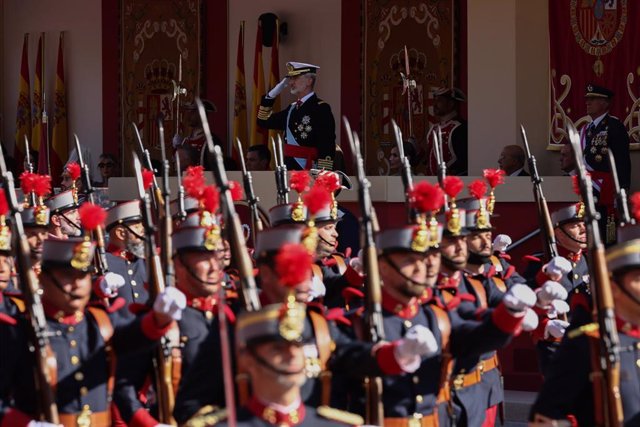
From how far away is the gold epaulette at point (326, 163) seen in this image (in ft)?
40.6

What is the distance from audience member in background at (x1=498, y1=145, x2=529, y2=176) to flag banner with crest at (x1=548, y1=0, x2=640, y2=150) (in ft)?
3.61

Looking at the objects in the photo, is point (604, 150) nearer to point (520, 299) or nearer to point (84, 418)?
point (520, 299)

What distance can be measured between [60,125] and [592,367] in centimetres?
1288

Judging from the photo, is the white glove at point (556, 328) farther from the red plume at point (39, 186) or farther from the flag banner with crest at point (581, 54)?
the flag banner with crest at point (581, 54)

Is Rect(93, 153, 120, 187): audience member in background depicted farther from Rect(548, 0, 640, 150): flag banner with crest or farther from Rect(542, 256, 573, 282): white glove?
Rect(542, 256, 573, 282): white glove

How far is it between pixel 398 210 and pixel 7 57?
27.4 feet

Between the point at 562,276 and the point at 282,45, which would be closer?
the point at 562,276

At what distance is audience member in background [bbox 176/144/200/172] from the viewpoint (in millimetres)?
14055

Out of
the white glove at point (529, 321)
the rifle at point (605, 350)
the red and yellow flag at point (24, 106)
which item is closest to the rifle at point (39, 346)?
the white glove at point (529, 321)

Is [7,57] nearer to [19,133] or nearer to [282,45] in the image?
[19,133]

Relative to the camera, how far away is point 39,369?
612 cm

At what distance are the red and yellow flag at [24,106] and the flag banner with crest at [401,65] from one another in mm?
4623

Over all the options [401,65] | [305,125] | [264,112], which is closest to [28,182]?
[305,125]

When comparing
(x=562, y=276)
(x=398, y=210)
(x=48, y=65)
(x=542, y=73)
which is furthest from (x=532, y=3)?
(x=48, y=65)
